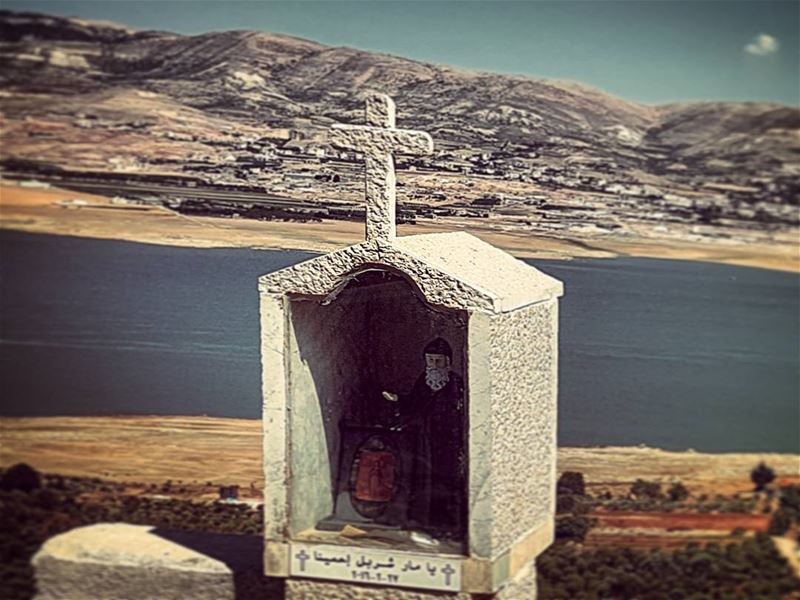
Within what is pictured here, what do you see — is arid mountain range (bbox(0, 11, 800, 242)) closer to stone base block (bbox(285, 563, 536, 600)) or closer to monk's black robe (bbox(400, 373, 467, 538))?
monk's black robe (bbox(400, 373, 467, 538))

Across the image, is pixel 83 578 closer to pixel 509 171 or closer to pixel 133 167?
pixel 133 167

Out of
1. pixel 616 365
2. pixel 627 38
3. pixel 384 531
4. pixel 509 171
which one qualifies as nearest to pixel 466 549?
pixel 384 531

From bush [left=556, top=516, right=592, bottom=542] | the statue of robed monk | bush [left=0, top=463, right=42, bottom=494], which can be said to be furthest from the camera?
bush [left=0, top=463, right=42, bottom=494]

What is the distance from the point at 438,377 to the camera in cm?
725

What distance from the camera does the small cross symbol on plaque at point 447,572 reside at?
6754mm

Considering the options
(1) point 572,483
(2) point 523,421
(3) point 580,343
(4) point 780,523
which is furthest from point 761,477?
(2) point 523,421

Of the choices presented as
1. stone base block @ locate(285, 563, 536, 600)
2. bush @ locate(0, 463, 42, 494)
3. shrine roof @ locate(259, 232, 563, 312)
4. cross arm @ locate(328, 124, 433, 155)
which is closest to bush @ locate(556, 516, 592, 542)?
stone base block @ locate(285, 563, 536, 600)

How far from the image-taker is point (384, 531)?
23.3 ft

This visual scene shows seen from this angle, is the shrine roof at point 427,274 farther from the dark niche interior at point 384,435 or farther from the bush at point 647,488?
the bush at point 647,488

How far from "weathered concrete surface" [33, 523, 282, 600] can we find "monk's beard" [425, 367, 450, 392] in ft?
4.07

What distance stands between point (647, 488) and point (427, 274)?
260 centimetres

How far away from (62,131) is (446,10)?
8.20 ft

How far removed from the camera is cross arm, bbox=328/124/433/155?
6.75 m

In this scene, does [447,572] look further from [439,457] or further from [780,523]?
[780,523]
